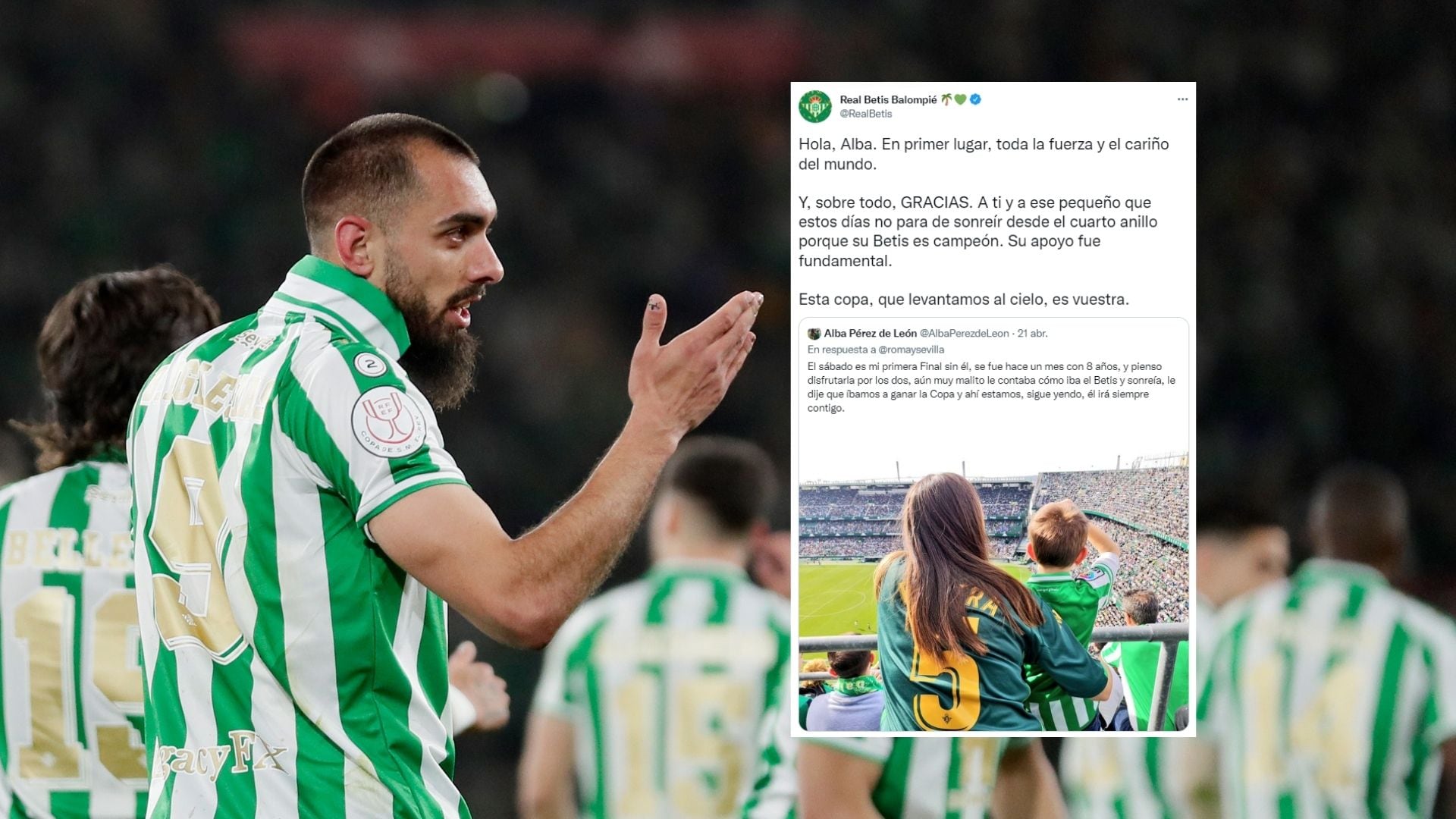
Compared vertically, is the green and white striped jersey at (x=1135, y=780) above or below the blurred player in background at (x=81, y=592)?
below

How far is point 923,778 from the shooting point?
308cm

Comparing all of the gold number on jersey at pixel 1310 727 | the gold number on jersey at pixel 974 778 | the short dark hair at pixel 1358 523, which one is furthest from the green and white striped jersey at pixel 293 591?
the short dark hair at pixel 1358 523

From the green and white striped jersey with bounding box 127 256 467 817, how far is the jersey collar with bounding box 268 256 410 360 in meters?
0.05

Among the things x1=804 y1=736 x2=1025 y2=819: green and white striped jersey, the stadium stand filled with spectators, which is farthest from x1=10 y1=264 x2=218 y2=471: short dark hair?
x1=804 y1=736 x2=1025 y2=819: green and white striped jersey

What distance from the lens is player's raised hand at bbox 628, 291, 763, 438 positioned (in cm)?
195

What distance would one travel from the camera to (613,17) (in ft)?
30.4

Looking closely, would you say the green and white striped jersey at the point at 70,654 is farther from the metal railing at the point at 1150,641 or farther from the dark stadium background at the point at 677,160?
the dark stadium background at the point at 677,160

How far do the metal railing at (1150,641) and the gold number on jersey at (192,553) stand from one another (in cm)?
76

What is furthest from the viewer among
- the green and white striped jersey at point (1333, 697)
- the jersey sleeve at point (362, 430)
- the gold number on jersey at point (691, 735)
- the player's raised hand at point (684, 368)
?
the gold number on jersey at point (691, 735)

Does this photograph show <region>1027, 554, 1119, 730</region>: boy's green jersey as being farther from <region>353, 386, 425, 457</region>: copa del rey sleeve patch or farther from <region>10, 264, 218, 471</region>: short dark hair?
<region>10, 264, 218, 471</region>: short dark hair

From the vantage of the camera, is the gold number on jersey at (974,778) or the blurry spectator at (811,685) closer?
the blurry spectator at (811,685)

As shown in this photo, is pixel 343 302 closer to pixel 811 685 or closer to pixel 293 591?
pixel 293 591

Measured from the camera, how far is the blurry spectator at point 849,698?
7.06 ft

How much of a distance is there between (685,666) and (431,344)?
212 cm
